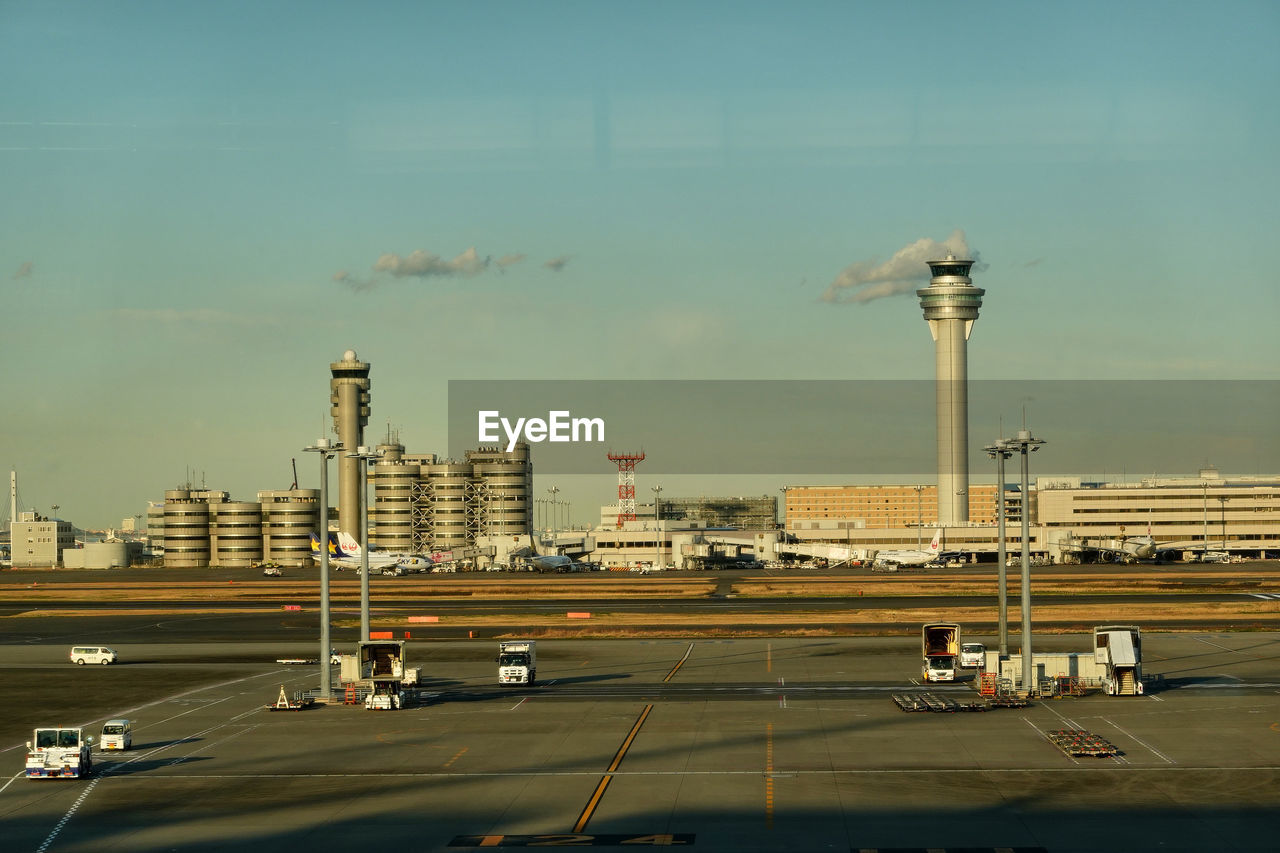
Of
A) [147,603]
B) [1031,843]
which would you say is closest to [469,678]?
[1031,843]

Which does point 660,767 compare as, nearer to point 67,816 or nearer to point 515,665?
point 67,816

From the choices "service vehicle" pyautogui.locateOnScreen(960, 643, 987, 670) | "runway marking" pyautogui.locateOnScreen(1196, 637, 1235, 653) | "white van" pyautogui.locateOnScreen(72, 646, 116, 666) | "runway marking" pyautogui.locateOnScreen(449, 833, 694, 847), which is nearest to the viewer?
"runway marking" pyautogui.locateOnScreen(449, 833, 694, 847)

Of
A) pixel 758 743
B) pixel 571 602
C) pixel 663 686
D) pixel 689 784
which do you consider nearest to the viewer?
pixel 689 784

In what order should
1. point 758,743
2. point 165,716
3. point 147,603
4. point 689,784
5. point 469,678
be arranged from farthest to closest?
point 147,603, point 469,678, point 165,716, point 758,743, point 689,784

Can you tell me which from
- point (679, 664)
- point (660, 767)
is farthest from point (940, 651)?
point (660, 767)

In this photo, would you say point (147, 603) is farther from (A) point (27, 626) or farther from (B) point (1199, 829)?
(B) point (1199, 829)

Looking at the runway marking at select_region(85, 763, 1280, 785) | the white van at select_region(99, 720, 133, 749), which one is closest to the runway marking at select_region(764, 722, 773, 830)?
the runway marking at select_region(85, 763, 1280, 785)

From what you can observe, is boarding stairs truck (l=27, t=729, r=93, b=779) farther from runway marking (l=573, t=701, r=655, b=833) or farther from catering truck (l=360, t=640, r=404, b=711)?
catering truck (l=360, t=640, r=404, b=711)
